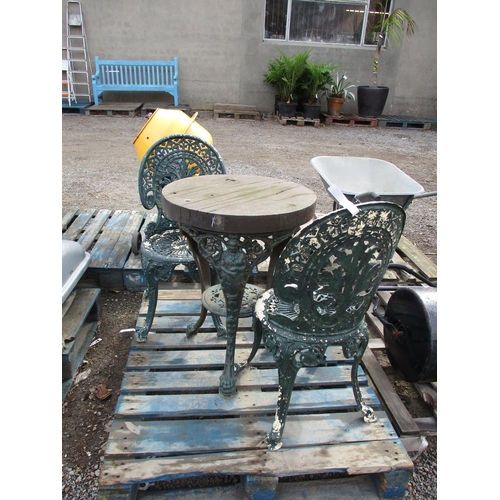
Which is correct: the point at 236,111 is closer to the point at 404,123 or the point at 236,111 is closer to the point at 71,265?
the point at 404,123

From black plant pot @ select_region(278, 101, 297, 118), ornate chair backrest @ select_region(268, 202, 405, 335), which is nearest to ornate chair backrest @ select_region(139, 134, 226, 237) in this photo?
ornate chair backrest @ select_region(268, 202, 405, 335)

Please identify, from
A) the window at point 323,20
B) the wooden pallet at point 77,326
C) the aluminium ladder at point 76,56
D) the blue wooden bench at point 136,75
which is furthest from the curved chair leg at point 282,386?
the window at point 323,20

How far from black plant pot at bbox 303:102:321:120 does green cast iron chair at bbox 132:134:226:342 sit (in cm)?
717

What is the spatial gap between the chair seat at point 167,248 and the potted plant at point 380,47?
319 inches

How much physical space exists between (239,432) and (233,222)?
905 mm

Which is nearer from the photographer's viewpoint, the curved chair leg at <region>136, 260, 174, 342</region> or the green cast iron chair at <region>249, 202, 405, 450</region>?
the green cast iron chair at <region>249, 202, 405, 450</region>

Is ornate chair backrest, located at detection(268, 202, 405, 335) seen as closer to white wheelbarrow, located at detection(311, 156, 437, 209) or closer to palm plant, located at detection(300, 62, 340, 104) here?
white wheelbarrow, located at detection(311, 156, 437, 209)

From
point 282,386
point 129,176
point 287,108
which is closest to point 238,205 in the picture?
point 282,386

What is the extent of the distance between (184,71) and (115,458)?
373 inches

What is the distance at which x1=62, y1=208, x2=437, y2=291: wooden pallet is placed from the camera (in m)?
2.96

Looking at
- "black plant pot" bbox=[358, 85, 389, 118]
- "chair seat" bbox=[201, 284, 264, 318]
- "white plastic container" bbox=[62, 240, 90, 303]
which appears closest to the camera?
"chair seat" bbox=[201, 284, 264, 318]

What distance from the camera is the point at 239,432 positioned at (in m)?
1.71

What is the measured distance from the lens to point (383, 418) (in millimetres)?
1843

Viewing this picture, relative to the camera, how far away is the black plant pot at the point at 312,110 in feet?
29.7
